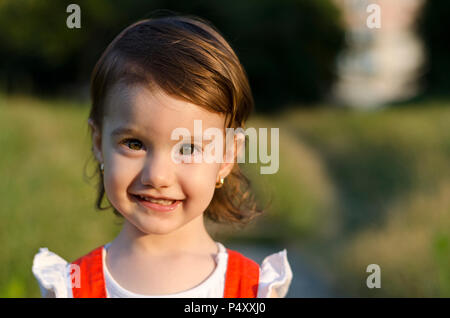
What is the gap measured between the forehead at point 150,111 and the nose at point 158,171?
69 millimetres

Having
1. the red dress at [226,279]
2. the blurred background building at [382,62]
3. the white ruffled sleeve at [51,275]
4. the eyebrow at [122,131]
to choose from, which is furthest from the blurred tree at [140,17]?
the eyebrow at [122,131]

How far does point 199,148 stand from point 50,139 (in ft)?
17.2

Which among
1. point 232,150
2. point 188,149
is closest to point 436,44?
point 232,150

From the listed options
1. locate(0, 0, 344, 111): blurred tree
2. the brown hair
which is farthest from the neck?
locate(0, 0, 344, 111): blurred tree

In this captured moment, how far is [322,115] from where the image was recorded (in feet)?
54.5

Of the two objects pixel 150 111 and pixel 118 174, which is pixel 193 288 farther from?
pixel 150 111

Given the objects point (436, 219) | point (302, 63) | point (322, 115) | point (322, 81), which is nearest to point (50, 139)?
point (436, 219)

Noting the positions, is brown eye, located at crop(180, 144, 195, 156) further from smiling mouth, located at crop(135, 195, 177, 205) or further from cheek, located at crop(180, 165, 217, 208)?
smiling mouth, located at crop(135, 195, 177, 205)

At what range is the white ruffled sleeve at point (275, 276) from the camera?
1.70 meters

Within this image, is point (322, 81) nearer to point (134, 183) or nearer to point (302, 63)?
point (302, 63)

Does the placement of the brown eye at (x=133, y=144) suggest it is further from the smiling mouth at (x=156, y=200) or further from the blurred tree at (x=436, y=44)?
the blurred tree at (x=436, y=44)

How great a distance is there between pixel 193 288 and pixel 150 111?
22.9 inches

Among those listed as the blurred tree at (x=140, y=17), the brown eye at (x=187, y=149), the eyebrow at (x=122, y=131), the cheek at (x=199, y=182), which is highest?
the blurred tree at (x=140, y=17)

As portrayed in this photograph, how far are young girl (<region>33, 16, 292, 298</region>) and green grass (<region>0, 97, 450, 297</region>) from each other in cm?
126
